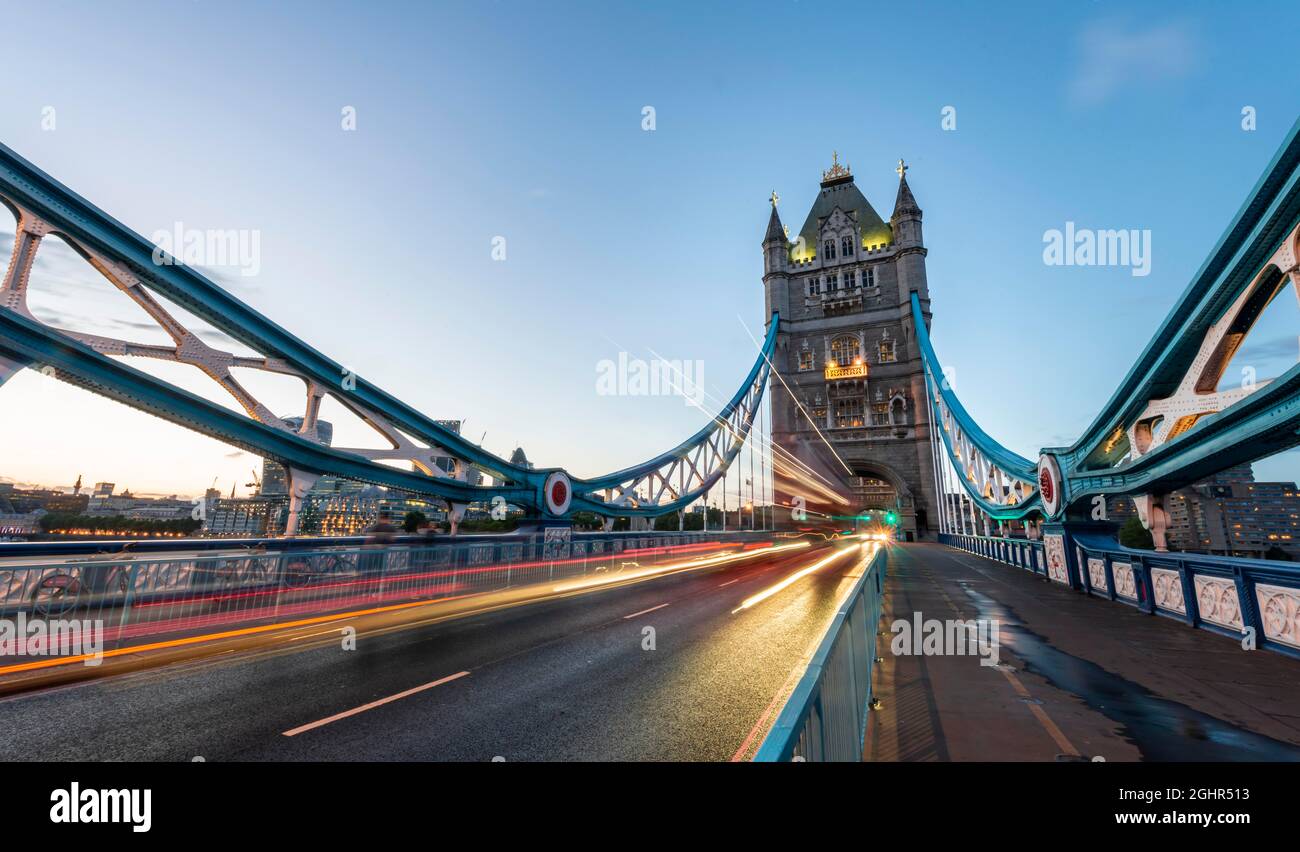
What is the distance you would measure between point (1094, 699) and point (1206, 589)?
20.4 ft

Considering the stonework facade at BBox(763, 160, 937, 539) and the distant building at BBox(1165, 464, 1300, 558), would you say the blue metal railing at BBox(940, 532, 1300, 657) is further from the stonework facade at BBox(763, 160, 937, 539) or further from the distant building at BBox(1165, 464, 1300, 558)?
the distant building at BBox(1165, 464, 1300, 558)

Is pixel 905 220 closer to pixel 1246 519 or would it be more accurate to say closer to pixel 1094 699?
pixel 1094 699

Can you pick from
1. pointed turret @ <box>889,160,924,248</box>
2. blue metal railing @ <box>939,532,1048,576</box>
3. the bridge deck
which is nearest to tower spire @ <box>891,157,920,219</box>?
pointed turret @ <box>889,160,924,248</box>

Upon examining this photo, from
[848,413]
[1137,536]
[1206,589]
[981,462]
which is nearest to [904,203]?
[848,413]

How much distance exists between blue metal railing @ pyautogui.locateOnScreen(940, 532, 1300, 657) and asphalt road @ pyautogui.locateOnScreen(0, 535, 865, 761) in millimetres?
6312

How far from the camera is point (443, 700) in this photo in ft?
18.5

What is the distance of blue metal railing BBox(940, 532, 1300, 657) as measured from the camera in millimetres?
7270

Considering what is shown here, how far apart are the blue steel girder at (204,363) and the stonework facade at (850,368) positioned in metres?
41.3

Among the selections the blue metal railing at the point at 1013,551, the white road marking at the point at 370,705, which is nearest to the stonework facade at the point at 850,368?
the blue metal railing at the point at 1013,551

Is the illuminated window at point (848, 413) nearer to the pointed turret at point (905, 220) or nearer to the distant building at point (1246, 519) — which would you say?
the pointed turret at point (905, 220)

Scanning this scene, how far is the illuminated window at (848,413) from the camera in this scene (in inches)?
2287

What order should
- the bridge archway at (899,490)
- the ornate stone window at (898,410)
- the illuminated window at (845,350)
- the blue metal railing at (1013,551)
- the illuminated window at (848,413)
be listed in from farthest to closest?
the illuminated window at (845,350), the illuminated window at (848,413), the ornate stone window at (898,410), the bridge archway at (899,490), the blue metal railing at (1013,551)
